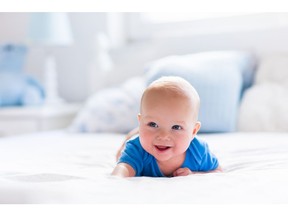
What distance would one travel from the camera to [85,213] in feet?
2.68

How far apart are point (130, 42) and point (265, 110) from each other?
4.04 feet

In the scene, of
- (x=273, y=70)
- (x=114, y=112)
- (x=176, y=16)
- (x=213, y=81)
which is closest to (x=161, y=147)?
(x=213, y=81)

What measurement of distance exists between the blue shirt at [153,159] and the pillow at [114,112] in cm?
78

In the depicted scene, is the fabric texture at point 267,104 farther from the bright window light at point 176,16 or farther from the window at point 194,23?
the bright window light at point 176,16

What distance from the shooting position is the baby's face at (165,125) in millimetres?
1095

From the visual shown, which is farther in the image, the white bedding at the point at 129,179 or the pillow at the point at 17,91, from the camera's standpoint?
the pillow at the point at 17,91

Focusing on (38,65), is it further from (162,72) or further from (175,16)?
(162,72)

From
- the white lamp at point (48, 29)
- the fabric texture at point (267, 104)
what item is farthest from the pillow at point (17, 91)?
the fabric texture at point (267, 104)

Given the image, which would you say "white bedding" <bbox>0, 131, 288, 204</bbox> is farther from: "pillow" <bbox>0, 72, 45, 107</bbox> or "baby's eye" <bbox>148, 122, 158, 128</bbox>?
"pillow" <bbox>0, 72, 45, 107</bbox>

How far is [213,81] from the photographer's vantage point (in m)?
1.90

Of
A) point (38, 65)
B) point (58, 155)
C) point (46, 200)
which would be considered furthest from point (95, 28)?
point (46, 200)

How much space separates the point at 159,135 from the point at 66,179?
0.23 metres

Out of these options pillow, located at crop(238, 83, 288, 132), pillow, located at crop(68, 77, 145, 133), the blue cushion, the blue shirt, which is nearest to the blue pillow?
pillow, located at crop(238, 83, 288, 132)

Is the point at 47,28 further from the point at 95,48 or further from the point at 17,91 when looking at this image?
the point at 17,91
